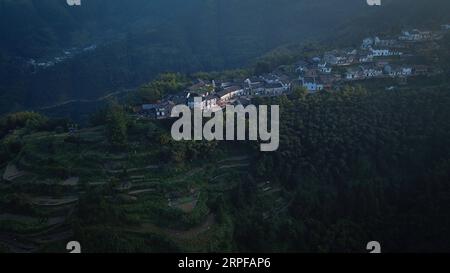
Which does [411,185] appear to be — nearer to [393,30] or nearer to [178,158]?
[178,158]

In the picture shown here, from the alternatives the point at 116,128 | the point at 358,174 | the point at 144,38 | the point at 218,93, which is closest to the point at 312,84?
the point at 218,93

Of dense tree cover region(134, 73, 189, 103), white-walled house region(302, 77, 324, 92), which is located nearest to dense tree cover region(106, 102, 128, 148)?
dense tree cover region(134, 73, 189, 103)

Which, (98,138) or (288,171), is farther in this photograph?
(98,138)

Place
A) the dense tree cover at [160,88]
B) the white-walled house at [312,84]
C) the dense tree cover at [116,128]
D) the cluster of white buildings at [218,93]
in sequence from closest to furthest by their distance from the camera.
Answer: the dense tree cover at [116,128] → the cluster of white buildings at [218,93] → the dense tree cover at [160,88] → the white-walled house at [312,84]

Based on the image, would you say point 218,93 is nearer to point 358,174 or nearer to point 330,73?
point 330,73

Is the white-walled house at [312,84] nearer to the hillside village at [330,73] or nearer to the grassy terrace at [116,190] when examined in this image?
the hillside village at [330,73]


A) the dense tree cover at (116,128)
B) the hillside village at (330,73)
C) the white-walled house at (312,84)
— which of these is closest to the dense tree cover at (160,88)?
the hillside village at (330,73)

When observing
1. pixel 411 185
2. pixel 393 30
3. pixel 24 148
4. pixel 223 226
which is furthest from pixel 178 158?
pixel 393 30
